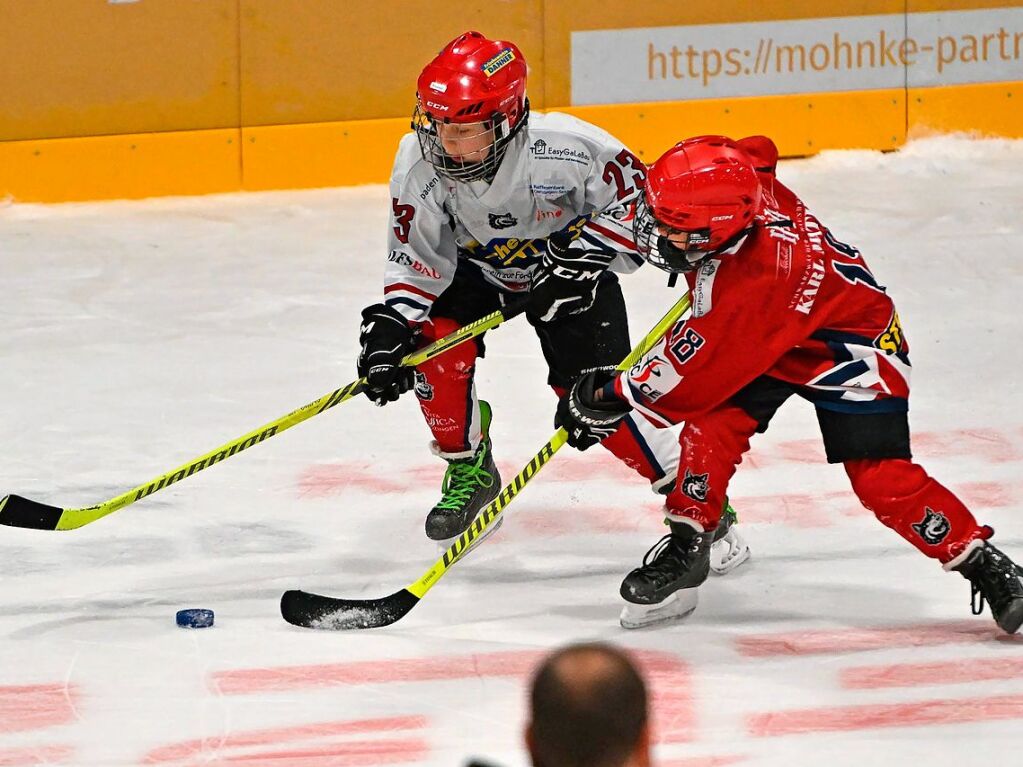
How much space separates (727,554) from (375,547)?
762 millimetres

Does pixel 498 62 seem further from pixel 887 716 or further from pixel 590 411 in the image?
pixel 887 716

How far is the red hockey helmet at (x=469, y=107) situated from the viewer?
3.49 metres

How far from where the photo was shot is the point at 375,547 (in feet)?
12.8

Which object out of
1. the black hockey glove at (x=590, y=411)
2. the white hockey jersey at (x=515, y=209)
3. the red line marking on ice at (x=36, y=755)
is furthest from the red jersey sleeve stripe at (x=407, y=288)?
the red line marking on ice at (x=36, y=755)

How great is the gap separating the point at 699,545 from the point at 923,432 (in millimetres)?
1242

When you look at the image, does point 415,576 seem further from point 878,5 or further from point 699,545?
point 878,5

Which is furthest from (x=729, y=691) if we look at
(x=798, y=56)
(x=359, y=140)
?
(x=798, y=56)

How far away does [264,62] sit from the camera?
6.63m

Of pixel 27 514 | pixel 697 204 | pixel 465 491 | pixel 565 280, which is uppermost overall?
pixel 697 204

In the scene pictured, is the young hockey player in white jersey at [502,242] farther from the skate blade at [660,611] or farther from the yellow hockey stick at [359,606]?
the yellow hockey stick at [359,606]

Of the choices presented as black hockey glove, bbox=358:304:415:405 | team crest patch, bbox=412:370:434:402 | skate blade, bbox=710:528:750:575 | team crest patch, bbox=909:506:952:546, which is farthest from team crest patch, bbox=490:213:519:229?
team crest patch, bbox=909:506:952:546

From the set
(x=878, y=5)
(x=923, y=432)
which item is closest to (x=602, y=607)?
(x=923, y=432)

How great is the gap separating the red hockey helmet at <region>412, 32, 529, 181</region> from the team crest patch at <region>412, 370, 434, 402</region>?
1.68 feet

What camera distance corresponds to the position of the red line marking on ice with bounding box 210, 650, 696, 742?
314 centimetres
